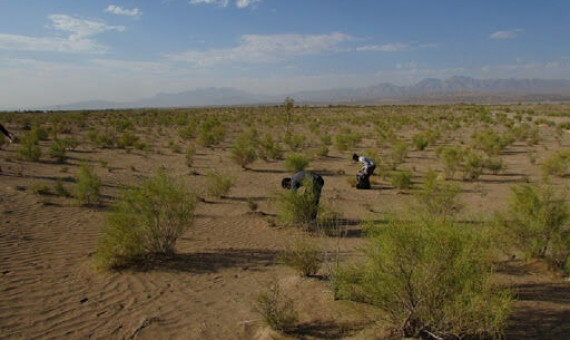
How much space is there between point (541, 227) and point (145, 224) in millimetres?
6982

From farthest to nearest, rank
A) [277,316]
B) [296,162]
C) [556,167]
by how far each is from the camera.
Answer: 1. [296,162]
2. [556,167]
3. [277,316]

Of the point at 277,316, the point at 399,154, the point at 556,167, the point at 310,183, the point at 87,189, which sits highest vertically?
the point at 310,183

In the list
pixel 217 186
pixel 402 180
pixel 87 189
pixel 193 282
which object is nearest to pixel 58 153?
pixel 87 189

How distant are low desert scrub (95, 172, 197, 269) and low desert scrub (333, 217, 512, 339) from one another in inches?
164

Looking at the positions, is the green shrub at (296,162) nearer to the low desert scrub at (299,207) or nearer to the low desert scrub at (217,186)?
the low desert scrub at (217,186)

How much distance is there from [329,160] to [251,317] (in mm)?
14828

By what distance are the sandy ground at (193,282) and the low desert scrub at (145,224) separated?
0.32 meters

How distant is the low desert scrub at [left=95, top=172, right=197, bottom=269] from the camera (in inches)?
264

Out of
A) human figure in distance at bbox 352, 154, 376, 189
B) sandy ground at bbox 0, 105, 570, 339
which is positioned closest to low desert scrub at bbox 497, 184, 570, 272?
sandy ground at bbox 0, 105, 570, 339

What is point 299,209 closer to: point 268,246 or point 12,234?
point 268,246

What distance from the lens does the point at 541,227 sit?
22.0 ft

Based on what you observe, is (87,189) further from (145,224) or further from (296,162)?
(296,162)

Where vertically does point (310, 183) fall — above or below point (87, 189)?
above

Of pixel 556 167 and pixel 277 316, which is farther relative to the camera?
pixel 556 167
